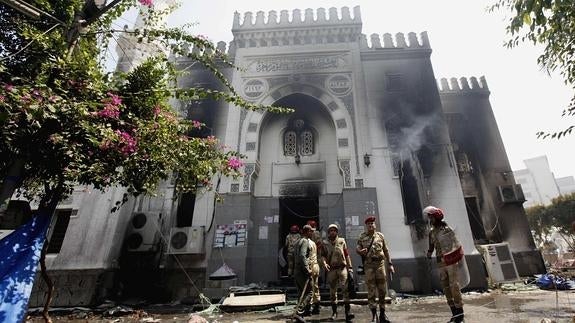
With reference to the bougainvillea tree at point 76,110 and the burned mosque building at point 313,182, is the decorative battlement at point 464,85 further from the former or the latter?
the bougainvillea tree at point 76,110

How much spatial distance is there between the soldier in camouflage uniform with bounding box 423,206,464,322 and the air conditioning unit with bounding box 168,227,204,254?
884 centimetres

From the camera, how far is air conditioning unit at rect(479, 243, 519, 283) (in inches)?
458

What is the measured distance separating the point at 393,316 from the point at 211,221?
25.3ft

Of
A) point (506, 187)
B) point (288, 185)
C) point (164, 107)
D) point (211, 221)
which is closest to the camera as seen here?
point (164, 107)

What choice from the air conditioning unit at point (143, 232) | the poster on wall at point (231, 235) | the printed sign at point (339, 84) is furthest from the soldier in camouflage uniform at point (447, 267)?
the air conditioning unit at point (143, 232)

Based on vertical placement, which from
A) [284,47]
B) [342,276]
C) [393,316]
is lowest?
[393,316]

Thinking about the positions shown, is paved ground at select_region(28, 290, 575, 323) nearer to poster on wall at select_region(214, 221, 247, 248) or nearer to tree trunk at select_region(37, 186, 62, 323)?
poster on wall at select_region(214, 221, 247, 248)

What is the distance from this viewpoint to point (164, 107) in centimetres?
652

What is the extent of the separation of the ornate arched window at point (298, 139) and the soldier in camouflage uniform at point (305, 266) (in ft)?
23.6

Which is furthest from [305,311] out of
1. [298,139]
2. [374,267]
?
[298,139]

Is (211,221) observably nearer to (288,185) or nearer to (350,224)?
(288,185)

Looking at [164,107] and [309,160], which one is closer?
[164,107]

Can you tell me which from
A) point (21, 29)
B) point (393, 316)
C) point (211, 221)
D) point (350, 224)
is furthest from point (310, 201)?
point (21, 29)

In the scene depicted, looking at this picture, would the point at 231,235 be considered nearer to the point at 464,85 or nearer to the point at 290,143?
the point at 290,143
